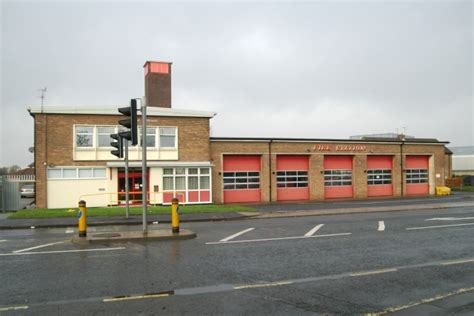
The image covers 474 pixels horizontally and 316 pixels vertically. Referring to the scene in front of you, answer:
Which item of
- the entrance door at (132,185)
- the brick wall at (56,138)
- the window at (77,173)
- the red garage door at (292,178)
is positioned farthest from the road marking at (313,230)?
the red garage door at (292,178)

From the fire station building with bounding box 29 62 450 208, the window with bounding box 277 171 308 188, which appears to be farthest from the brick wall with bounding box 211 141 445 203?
the window with bounding box 277 171 308 188

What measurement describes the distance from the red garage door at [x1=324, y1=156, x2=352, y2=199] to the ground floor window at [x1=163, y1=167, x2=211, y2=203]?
10474 millimetres

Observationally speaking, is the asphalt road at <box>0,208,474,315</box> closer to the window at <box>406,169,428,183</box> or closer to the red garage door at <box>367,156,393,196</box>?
the red garage door at <box>367,156,393,196</box>

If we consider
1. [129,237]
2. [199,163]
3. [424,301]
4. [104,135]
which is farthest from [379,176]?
[424,301]

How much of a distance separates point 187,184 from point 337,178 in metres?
13.0

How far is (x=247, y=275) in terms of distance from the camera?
328 inches

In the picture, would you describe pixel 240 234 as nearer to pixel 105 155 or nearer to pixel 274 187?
pixel 105 155

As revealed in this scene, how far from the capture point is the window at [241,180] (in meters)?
33.5

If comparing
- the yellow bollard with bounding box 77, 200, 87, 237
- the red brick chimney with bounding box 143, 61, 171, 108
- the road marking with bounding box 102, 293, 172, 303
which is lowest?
the road marking with bounding box 102, 293, 172, 303

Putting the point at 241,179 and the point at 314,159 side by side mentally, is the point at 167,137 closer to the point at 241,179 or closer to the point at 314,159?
the point at 241,179

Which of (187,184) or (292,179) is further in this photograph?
(292,179)

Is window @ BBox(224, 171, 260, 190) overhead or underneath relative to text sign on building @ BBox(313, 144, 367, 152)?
underneath

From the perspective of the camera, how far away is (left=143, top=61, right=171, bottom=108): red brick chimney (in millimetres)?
33438

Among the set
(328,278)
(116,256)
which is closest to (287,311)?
(328,278)
